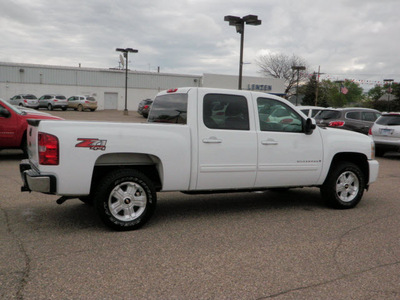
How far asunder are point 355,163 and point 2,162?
8.55 m

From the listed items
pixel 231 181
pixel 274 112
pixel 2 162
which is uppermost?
pixel 274 112

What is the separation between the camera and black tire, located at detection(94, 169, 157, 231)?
4652mm

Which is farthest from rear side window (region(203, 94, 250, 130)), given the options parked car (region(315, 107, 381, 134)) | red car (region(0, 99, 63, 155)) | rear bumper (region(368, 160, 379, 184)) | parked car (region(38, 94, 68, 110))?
parked car (region(38, 94, 68, 110))

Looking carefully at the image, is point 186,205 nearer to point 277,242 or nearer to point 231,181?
point 231,181

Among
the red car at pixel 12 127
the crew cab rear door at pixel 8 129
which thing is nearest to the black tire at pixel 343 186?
the red car at pixel 12 127

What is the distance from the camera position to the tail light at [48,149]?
4391mm

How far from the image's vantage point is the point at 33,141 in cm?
488

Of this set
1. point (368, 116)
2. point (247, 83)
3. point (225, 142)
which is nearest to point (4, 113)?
point (225, 142)

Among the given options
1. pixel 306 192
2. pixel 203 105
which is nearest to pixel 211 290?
pixel 203 105

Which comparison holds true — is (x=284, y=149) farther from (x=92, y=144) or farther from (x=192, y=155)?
(x=92, y=144)

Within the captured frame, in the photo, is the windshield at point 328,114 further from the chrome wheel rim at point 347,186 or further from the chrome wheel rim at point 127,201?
the chrome wheel rim at point 127,201

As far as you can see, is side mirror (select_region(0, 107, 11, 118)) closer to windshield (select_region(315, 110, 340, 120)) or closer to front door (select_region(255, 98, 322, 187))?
front door (select_region(255, 98, 322, 187))

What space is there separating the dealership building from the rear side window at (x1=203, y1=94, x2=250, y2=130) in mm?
47938

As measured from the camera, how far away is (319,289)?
338 cm
